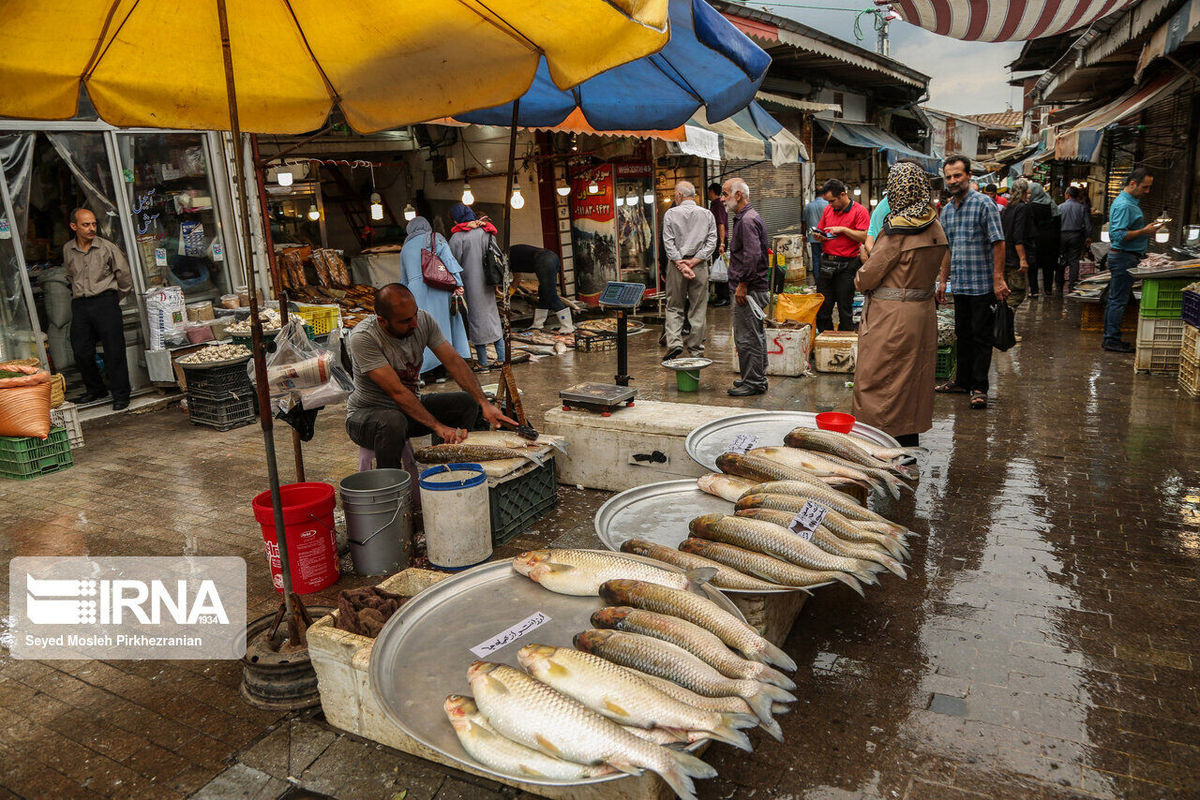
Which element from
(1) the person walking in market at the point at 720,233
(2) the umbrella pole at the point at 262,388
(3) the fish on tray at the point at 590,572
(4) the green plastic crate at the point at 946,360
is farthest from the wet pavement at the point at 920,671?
(1) the person walking in market at the point at 720,233

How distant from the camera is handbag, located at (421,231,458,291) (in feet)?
30.5

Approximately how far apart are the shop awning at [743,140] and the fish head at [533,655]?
10.4 m

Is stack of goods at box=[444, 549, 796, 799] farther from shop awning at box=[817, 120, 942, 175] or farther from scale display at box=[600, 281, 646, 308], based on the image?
shop awning at box=[817, 120, 942, 175]

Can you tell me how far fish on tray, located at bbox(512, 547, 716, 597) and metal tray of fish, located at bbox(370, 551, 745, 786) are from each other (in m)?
0.04

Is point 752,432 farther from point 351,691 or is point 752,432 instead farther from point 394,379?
point 351,691

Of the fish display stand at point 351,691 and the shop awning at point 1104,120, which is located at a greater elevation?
the shop awning at point 1104,120

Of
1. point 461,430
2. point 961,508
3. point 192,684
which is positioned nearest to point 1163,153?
point 961,508

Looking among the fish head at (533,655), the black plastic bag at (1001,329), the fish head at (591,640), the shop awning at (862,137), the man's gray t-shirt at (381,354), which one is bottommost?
the fish head at (591,640)

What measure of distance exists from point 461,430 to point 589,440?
3.57 feet

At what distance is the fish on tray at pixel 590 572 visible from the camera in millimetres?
3072

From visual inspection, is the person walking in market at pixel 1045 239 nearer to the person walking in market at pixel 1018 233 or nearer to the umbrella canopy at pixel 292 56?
the person walking in market at pixel 1018 233

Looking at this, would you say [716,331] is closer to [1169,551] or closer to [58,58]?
[1169,551]

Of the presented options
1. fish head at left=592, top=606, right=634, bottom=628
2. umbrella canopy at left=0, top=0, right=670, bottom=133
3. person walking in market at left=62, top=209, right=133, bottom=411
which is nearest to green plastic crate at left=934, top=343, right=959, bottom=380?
umbrella canopy at left=0, top=0, right=670, bottom=133

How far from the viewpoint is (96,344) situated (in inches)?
352
